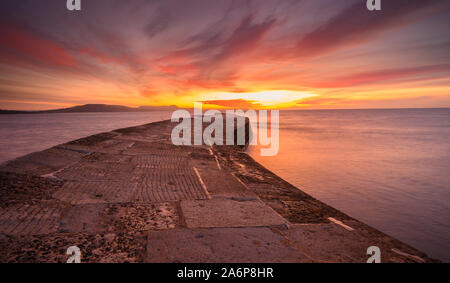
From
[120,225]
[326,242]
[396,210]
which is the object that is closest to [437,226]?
[396,210]

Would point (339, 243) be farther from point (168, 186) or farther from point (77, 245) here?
point (168, 186)

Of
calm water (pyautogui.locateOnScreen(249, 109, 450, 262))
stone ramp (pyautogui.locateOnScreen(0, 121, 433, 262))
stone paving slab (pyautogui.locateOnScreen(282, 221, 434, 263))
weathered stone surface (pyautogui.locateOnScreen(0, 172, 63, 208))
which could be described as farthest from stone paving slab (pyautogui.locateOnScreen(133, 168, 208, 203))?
calm water (pyautogui.locateOnScreen(249, 109, 450, 262))

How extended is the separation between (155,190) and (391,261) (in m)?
3.02

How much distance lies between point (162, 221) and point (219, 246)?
2.62 ft

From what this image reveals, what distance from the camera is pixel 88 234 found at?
2.18m

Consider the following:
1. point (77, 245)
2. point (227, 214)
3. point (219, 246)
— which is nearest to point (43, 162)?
point (77, 245)

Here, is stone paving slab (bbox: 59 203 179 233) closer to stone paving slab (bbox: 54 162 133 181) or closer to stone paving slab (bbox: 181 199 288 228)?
stone paving slab (bbox: 181 199 288 228)

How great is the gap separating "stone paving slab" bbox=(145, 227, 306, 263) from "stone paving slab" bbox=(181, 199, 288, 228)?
0.15 m

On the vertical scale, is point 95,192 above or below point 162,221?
above

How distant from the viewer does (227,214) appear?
112 inches

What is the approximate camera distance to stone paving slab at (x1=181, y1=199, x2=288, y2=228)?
2.58 m

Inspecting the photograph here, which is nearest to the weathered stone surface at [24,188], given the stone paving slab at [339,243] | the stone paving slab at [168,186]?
the stone paving slab at [168,186]

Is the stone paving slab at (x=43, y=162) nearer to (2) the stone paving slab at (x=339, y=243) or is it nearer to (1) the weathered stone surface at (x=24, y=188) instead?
(1) the weathered stone surface at (x=24, y=188)
